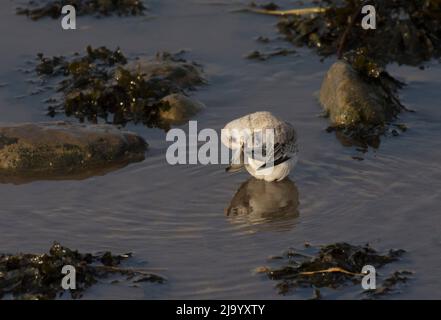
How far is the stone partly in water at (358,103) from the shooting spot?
10375 mm

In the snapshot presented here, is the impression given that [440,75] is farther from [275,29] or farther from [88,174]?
[88,174]

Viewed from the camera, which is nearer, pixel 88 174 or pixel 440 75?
pixel 88 174

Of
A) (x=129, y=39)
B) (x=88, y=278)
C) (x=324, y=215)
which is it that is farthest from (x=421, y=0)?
(x=88, y=278)

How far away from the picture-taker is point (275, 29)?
1286 centimetres

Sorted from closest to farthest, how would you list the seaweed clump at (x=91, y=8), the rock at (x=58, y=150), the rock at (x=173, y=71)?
1. the rock at (x=58, y=150)
2. the rock at (x=173, y=71)
3. the seaweed clump at (x=91, y=8)

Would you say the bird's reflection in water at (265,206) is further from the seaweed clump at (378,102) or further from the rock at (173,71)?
the rock at (173,71)

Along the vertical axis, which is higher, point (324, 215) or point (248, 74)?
point (248, 74)

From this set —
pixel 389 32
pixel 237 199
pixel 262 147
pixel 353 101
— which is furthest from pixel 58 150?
pixel 389 32

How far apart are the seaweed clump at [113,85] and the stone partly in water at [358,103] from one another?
5.19 feet

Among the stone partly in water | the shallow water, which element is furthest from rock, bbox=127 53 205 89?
the stone partly in water

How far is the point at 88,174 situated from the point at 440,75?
4.08 metres

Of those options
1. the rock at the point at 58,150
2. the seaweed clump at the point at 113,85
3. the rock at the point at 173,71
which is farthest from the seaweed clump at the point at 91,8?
the rock at the point at 58,150
